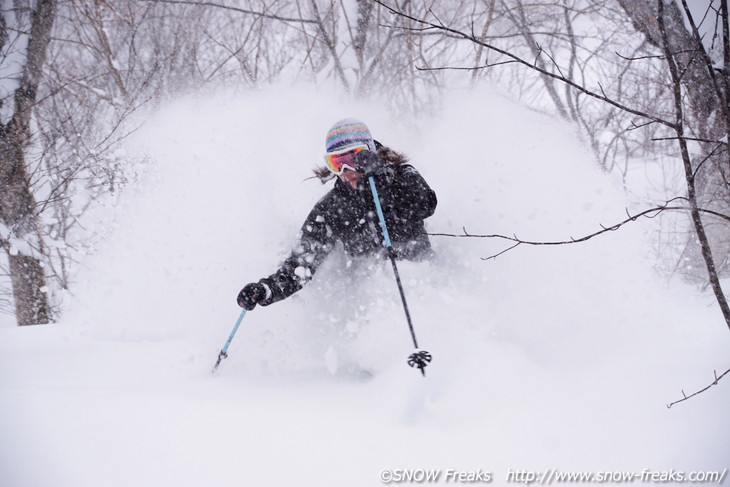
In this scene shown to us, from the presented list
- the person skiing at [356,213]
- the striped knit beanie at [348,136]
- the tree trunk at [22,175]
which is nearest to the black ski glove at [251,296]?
the person skiing at [356,213]

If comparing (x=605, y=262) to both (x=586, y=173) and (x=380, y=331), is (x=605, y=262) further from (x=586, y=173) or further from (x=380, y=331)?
(x=380, y=331)

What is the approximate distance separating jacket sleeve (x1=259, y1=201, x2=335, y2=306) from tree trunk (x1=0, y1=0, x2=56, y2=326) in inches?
176

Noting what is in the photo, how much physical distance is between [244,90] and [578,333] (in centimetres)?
555

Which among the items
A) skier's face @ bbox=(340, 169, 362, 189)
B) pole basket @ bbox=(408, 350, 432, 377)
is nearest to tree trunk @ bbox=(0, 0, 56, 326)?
skier's face @ bbox=(340, 169, 362, 189)

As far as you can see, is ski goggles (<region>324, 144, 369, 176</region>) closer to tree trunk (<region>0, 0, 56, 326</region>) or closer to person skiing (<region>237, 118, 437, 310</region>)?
person skiing (<region>237, 118, 437, 310</region>)

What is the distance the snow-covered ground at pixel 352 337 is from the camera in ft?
5.32

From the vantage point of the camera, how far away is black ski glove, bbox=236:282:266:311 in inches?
108

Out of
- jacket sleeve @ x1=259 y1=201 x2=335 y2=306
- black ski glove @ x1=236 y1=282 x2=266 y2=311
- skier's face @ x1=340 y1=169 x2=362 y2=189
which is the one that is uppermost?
skier's face @ x1=340 y1=169 x2=362 y2=189

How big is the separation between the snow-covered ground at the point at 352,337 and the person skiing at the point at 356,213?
0.90ft

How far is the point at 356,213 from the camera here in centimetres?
309

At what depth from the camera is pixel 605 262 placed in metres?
3.23

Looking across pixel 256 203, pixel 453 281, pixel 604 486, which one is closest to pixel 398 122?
pixel 256 203

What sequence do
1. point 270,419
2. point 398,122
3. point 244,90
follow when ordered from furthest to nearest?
1. point 244,90
2. point 398,122
3. point 270,419

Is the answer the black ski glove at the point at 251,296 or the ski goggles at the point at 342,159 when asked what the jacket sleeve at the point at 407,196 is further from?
the black ski glove at the point at 251,296
